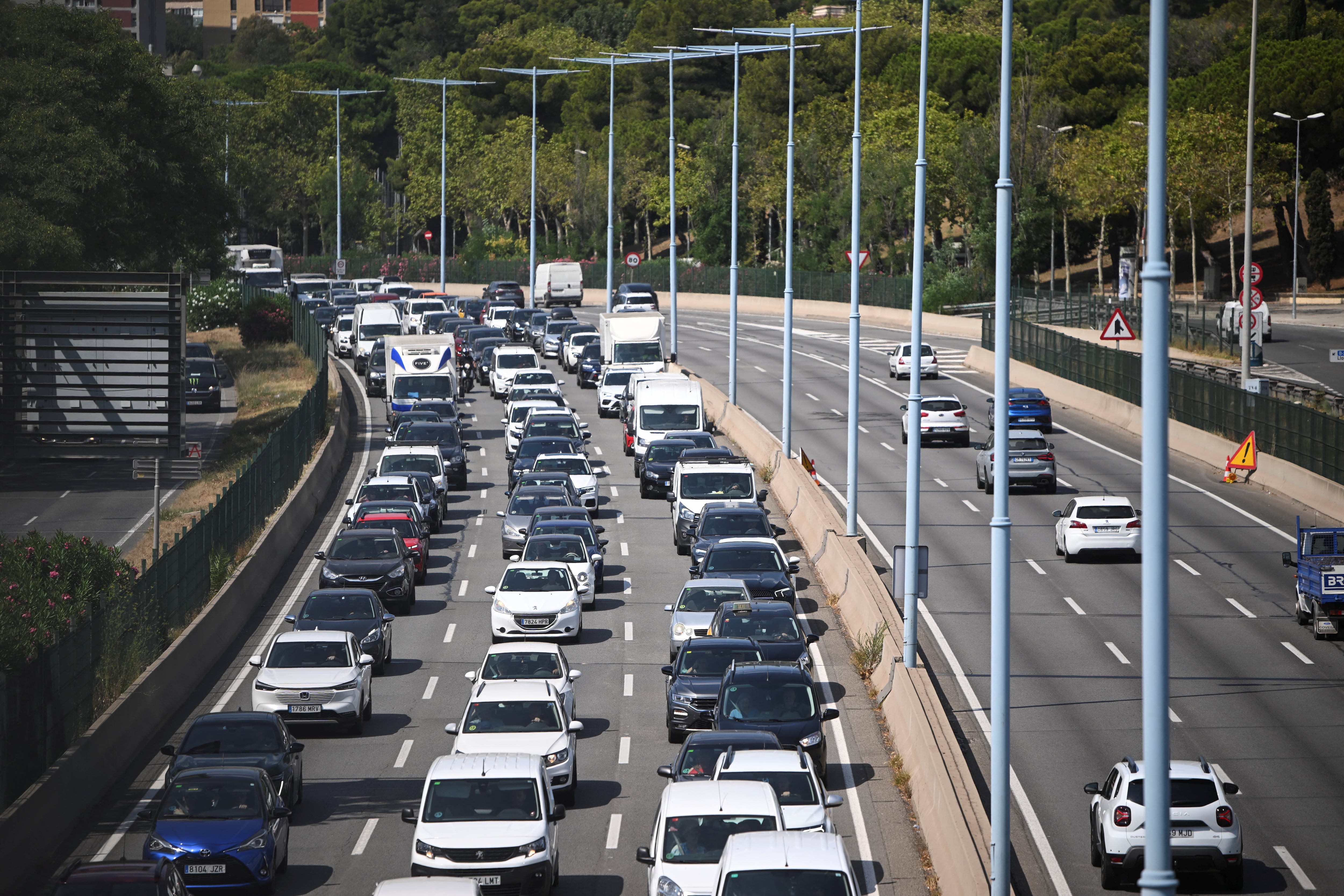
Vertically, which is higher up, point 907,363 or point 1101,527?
point 907,363

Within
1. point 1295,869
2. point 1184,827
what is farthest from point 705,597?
point 1295,869

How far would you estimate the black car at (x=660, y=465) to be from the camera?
44062 mm

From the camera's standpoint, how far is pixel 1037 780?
22625 millimetres

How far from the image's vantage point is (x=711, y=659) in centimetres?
2495

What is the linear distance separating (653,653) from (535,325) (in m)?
49.5

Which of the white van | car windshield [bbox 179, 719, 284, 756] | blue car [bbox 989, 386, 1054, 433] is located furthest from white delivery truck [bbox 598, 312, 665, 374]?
car windshield [bbox 179, 719, 284, 756]

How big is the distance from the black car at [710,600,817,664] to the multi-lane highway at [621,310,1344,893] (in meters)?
2.68

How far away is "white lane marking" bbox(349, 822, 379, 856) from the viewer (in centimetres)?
1992


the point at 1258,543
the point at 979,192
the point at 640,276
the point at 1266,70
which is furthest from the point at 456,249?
the point at 1258,543

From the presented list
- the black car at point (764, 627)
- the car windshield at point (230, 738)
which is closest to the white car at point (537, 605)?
the black car at point (764, 627)

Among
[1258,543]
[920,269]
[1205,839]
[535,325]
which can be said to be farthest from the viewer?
[535,325]

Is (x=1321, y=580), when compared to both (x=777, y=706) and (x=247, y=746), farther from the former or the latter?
(x=247, y=746)

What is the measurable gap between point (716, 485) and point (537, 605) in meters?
9.18

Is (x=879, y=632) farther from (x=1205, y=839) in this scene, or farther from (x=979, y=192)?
(x=979, y=192)
